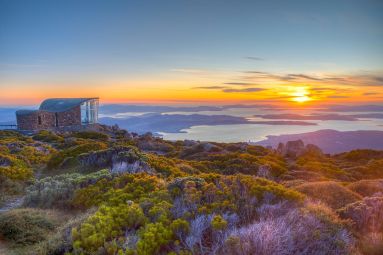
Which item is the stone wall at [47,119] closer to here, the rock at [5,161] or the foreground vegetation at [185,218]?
the rock at [5,161]

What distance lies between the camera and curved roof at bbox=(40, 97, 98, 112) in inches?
1650

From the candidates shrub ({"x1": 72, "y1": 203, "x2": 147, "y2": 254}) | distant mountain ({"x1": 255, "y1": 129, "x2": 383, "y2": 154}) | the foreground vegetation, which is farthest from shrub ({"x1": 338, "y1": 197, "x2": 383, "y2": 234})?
distant mountain ({"x1": 255, "y1": 129, "x2": 383, "y2": 154})

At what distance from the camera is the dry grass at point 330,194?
8.16m

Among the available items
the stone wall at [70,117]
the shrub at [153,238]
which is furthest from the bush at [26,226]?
the stone wall at [70,117]

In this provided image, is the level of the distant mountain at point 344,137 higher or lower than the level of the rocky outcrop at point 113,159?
lower

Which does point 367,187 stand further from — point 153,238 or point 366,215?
point 153,238

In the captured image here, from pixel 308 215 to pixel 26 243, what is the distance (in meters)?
4.85

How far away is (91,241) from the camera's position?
4.43 m

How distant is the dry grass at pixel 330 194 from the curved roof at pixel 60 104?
126 ft

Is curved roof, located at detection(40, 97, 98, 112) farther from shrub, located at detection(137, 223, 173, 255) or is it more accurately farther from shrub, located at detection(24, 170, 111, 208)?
shrub, located at detection(137, 223, 173, 255)

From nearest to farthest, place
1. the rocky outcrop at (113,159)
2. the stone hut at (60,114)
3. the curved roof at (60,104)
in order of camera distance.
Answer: the rocky outcrop at (113,159) → the stone hut at (60,114) → the curved roof at (60,104)

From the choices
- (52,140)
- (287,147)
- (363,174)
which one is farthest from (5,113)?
(363,174)

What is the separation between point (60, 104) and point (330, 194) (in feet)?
137

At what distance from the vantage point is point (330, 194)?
861 centimetres
